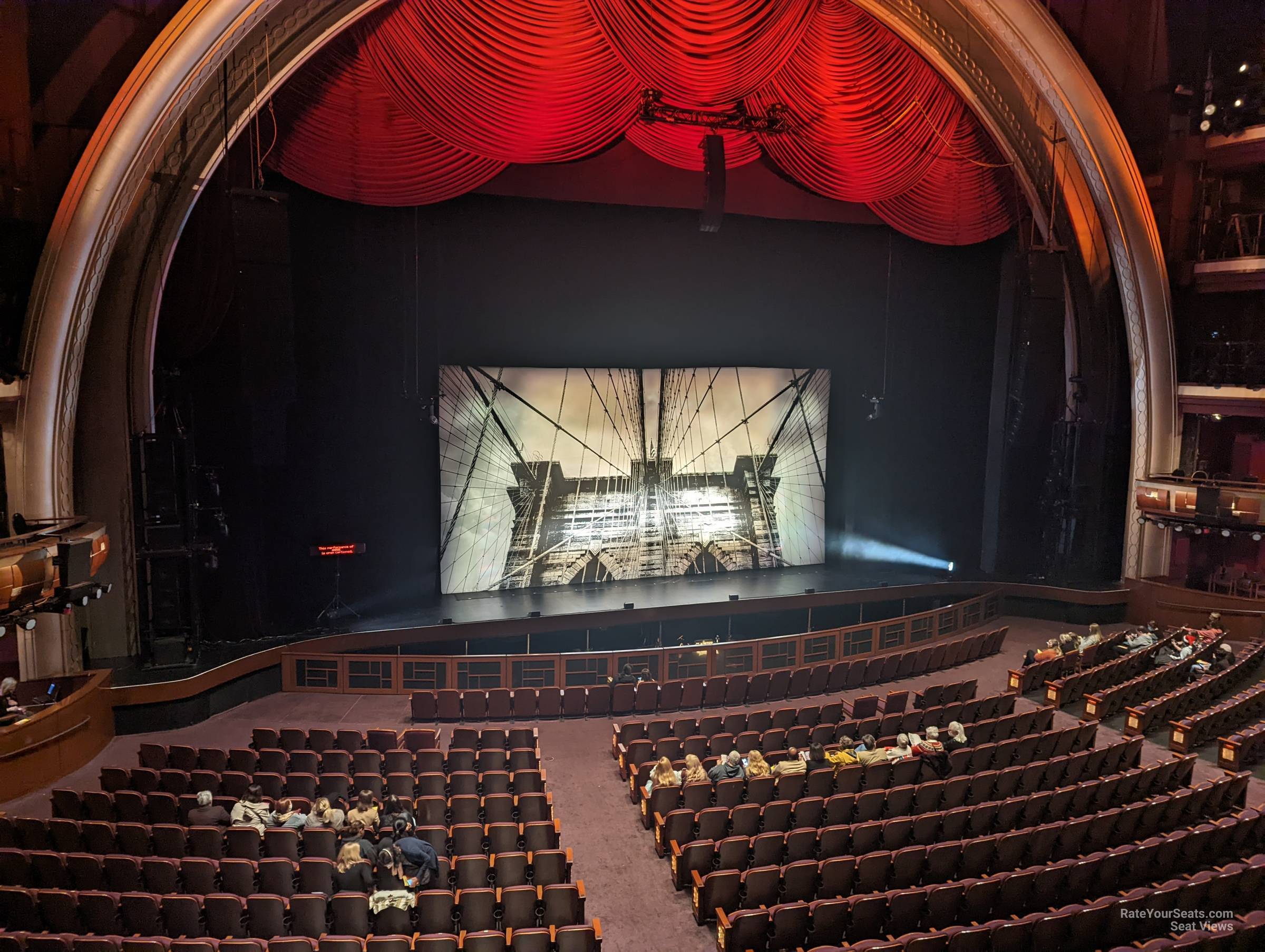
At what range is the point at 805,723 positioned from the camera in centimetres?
968

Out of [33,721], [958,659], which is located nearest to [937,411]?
[958,659]

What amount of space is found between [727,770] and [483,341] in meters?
8.12

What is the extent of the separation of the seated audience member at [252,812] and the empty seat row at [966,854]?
134 inches

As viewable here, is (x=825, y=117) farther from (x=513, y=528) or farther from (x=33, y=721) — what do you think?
(x=33, y=721)

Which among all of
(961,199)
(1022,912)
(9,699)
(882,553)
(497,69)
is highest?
(497,69)

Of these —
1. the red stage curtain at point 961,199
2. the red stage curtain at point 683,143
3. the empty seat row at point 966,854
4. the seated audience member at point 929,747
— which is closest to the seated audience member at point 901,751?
the seated audience member at point 929,747

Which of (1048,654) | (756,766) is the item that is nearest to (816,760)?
(756,766)

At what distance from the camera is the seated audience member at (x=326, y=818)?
281 inches

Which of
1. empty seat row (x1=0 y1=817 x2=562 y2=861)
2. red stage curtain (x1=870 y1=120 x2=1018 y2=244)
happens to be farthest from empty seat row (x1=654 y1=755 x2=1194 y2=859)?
red stage curtain (x1=870 y1=120 x2=1018 y2=244)

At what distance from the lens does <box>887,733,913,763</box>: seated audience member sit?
8.46m

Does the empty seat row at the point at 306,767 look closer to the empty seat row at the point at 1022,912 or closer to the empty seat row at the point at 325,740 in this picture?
the empty seat row at the point at 325,740

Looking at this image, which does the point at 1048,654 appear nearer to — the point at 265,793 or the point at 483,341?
the point at 483,341

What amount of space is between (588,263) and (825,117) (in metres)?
4.12

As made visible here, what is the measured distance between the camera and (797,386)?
15773mm
